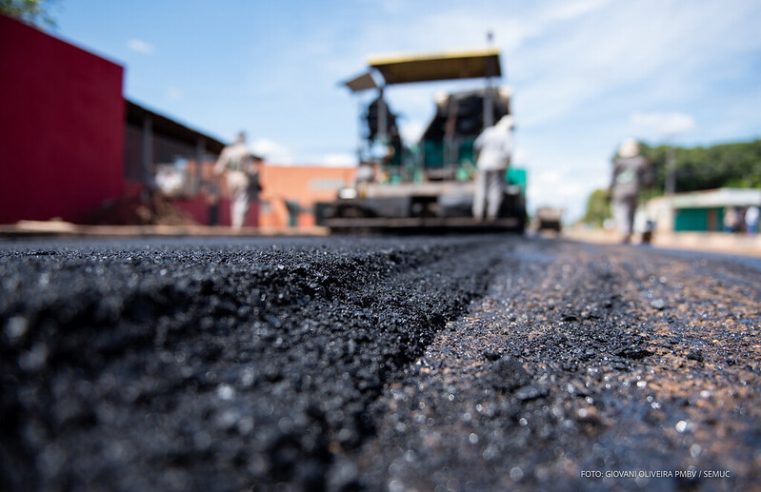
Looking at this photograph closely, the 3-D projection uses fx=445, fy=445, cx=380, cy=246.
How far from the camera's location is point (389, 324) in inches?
52.1

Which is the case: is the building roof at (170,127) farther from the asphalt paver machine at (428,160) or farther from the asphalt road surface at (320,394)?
the asphalt road surface at (320,394)

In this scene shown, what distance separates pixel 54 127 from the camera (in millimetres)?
8750

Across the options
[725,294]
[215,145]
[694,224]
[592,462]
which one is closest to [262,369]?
[592,462]

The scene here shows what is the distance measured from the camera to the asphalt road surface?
0.65 meters

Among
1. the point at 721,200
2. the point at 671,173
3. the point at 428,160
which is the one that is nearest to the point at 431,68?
the point at 428,160

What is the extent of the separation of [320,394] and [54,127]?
10.4 meters

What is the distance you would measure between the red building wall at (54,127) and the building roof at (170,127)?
1.36 m

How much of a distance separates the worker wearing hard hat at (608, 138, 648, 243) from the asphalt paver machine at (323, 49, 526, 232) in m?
1.57

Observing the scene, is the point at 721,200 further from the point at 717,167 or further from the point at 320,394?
the point at 320,394

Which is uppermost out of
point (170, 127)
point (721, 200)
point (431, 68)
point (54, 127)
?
point (170, 127)

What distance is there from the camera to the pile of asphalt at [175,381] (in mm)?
624

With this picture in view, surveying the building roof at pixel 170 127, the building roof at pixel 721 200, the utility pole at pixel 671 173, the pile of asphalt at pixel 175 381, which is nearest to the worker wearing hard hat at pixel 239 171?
the building roof at pixel 170 127

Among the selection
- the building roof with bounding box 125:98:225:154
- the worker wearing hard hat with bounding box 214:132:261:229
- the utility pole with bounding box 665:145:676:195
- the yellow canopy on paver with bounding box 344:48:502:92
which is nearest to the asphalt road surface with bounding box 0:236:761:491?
the yellow canopy on paver with bounding box 344:48:502:92

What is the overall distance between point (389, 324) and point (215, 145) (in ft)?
55.3
